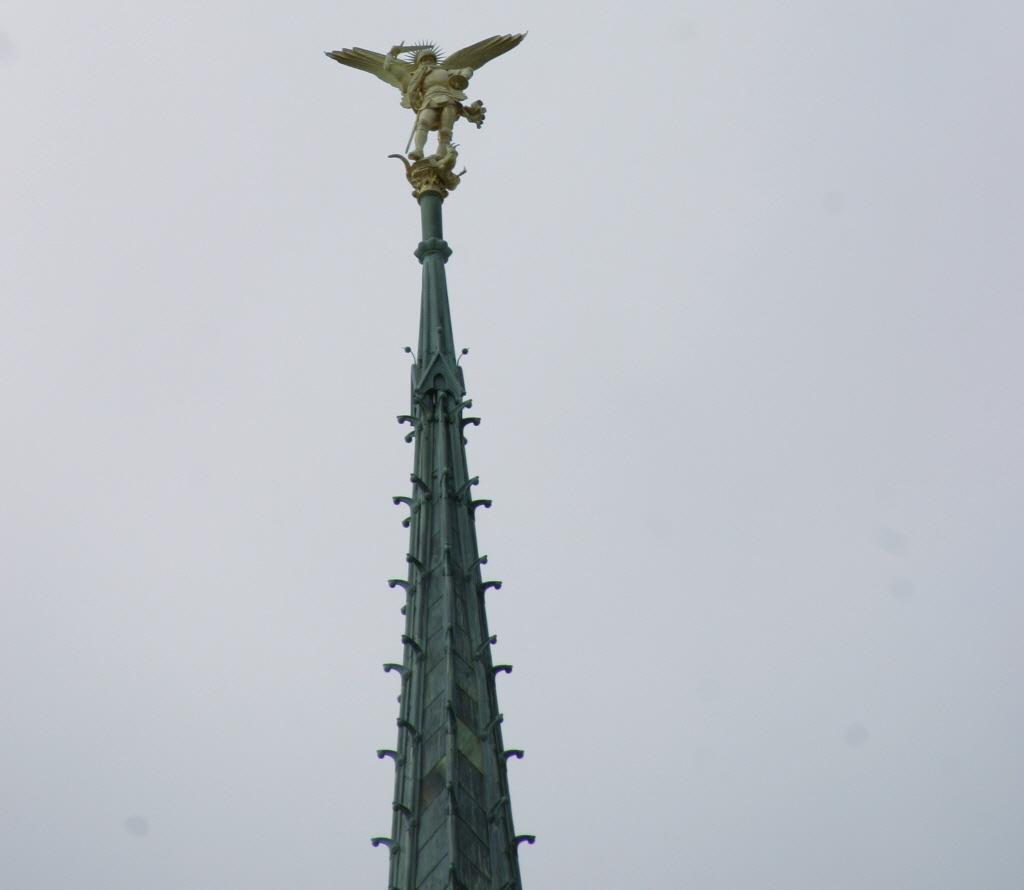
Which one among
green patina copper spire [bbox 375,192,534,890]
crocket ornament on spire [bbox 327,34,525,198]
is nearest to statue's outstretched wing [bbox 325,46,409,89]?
crocket ornament on spire [bbox 327,34,525,198]

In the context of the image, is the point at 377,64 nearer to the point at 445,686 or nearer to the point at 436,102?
the point at 436,102

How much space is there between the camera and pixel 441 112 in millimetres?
39281

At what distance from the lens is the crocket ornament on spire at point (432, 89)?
39125 millimetres

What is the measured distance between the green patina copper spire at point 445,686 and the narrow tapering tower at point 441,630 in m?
0.02

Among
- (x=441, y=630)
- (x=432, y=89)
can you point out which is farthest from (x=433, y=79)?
(x=441, y=630)

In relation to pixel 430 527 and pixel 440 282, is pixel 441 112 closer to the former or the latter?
pixel 440 282

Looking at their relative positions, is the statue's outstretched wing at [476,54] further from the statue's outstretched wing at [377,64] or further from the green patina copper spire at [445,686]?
the green patina copper spire at [445,686]

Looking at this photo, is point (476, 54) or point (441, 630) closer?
point (441, 630)

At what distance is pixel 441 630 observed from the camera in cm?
3144

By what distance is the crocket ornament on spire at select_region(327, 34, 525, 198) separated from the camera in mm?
39125

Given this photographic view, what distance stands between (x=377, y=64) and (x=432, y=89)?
154cm

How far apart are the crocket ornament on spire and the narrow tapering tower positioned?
4 centimetres

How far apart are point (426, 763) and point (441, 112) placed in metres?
14.6

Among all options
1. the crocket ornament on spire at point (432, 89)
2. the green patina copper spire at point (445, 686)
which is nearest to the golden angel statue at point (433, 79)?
the crocket ornament on spire at point (432, 89)
